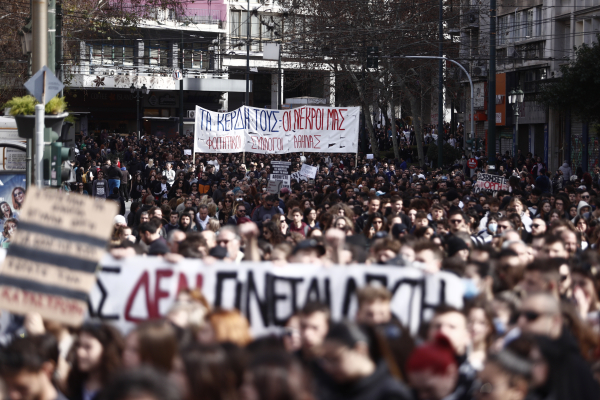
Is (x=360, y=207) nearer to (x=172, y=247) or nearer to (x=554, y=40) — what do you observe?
(x=172, y=247)

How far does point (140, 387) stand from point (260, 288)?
272cm

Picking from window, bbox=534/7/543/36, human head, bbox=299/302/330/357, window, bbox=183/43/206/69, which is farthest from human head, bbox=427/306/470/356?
window, bbox=183/43/206/69

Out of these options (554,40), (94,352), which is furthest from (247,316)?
(554,40)

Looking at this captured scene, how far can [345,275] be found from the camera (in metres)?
5.83

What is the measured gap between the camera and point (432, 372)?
3.81 m

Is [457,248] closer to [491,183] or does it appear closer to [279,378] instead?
[279,378]

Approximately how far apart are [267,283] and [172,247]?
259 cm

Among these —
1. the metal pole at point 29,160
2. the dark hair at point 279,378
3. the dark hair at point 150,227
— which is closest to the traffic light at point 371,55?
the metal pole at point 29,160

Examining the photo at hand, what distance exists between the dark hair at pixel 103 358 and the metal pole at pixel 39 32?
619 centimetres

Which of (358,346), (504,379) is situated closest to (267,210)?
(358,346)

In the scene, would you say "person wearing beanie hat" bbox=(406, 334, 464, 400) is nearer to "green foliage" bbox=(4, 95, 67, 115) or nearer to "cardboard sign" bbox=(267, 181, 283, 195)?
"green foliage" bbox=(4, 95, 67, 115)

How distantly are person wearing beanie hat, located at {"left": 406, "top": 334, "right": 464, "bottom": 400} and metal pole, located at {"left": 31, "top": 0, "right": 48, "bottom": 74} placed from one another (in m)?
7.42

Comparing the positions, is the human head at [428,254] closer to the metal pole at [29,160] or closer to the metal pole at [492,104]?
the metal pole at [29,160]

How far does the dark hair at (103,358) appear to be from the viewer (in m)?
4.46
